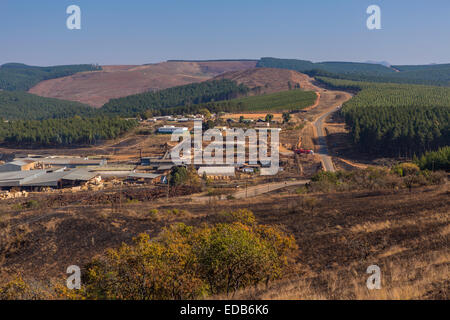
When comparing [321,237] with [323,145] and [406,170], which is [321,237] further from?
[323,145]

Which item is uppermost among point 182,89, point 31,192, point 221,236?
point 182,89

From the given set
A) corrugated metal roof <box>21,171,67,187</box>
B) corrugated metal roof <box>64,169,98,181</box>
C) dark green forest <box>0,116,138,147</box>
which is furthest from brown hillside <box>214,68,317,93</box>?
corrugated metal roof <box>21,171,67,187</box>

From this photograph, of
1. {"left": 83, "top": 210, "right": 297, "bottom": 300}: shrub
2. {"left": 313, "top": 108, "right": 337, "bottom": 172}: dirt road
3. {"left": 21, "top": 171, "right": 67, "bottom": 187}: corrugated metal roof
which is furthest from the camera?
{"left": 313, "top": 108, "right": 337, "bottom": 172}: dirt road

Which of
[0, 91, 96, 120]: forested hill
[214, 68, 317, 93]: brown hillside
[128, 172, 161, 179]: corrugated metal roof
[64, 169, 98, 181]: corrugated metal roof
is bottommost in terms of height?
[128, 172, 161, 179]: corrugated metal roof

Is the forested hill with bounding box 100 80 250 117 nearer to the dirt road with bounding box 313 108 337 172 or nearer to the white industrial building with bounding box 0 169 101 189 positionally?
the dirt road with bounding box 313 108 337 172

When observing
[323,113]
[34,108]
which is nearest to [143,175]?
[323,113]

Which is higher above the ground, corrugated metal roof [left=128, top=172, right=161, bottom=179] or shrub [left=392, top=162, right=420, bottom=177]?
shrub [left=392, top=162, right=420, bottom=177]

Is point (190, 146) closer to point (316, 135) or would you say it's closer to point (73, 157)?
point (73, 157)

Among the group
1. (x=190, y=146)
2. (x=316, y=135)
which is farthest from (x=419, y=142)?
(x=190, y=146)
